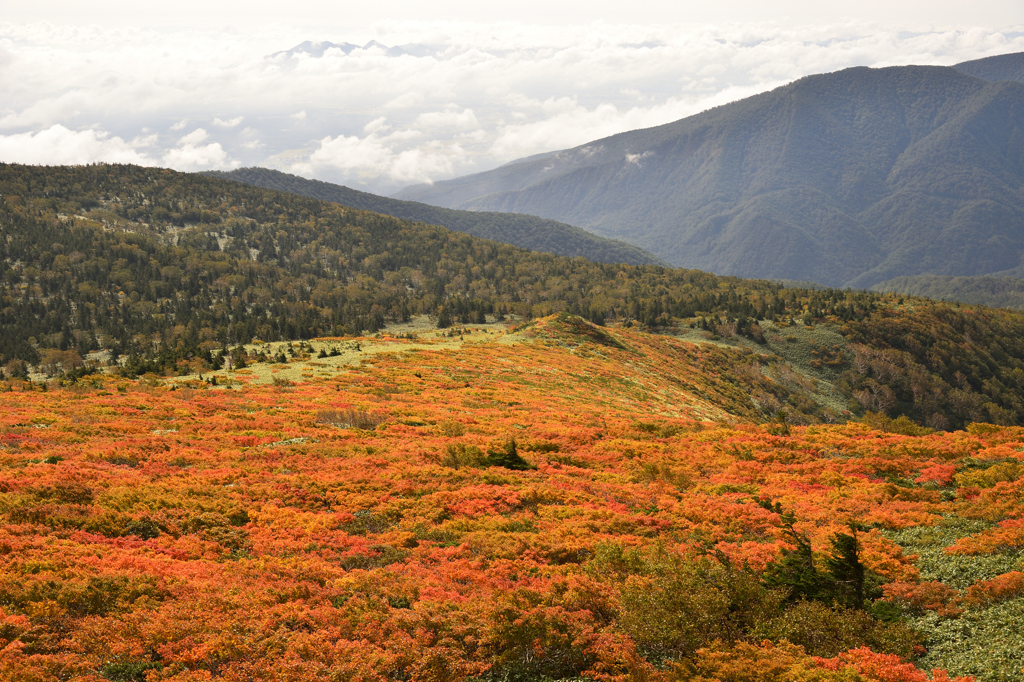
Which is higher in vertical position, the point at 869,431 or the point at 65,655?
the point at 65,655

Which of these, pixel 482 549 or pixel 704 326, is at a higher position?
pixel 482 549

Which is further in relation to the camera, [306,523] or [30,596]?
[306,523]

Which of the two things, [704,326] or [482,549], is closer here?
[482,549]

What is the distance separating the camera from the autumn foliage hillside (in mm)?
13336

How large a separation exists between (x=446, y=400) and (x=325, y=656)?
30.9 metres

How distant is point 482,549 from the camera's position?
19562mm

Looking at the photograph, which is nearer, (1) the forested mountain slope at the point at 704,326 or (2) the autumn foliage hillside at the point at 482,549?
(2) the autumn foliage hillside at the point at 482,549

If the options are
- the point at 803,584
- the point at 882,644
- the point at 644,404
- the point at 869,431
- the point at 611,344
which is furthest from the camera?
the point at 611,344

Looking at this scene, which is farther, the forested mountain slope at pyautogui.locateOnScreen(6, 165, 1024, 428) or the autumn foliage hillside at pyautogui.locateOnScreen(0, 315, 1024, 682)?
Result: the forested mountain slope at pyautogui.locateOnScreen(6, 165, 1024, 428)

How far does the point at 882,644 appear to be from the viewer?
46.3ft

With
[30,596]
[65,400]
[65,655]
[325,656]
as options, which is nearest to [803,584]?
[325,656]

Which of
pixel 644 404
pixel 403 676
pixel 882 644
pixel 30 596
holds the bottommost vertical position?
pixel 644 404

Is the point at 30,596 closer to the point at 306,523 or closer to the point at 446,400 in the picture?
the point at 306,523

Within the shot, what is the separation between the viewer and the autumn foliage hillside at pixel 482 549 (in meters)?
13.3
